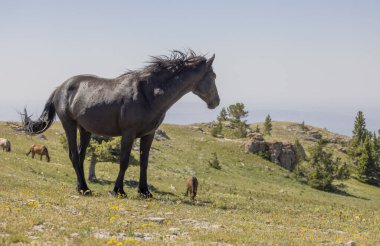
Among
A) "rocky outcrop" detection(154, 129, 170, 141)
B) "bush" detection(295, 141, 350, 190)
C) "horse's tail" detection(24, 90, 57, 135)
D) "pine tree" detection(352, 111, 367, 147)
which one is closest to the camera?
"horse's tail" detection(24, 90, 57, 135)

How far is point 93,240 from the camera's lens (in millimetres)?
8680

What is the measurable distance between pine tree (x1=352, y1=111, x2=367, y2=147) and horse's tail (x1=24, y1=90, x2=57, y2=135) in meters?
90.7

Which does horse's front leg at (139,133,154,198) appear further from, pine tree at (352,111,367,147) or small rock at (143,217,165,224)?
pine tree at (352,111,367,147)

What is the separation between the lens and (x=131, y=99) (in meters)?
16.4

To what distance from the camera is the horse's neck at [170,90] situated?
16.7 meters

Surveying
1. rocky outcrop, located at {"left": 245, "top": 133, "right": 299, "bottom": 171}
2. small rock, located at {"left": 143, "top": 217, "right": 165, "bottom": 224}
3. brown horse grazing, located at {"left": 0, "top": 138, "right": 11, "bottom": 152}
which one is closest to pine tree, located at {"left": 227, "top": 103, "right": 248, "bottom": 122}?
rocky outcrop, located at {"left": 245, "top": 133, "right": 299, "bottom": 171}

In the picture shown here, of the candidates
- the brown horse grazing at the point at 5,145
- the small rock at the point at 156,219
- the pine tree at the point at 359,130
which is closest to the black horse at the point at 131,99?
the small rock at the point at 156,219

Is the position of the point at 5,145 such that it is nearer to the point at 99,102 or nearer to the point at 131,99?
the point at 99,102

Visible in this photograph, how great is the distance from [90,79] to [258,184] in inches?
1538

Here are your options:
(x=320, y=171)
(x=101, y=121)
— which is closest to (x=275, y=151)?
(x=320, y=171)

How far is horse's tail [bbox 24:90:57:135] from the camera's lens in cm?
1884

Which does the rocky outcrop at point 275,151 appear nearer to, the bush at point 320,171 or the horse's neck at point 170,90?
the bush at point 320,171

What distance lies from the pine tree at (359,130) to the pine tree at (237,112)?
25.8m

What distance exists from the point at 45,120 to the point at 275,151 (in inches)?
2203
